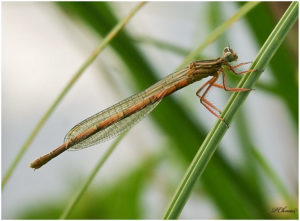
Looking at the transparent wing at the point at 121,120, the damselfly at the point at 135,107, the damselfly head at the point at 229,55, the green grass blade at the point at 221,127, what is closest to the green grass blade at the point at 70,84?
the damselfly at the point at 135,107

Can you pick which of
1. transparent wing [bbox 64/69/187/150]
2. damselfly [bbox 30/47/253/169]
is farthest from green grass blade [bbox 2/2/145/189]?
transparent wing [bbox 64/69/187/150]

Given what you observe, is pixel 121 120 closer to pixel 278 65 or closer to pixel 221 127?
pixel 278 65

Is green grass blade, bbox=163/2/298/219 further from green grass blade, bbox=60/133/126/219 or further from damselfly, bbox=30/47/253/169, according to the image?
damselfly, bbox=30/47/253/169

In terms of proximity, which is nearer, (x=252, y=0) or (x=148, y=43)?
(x=252, y=0)

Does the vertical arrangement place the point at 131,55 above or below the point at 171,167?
above

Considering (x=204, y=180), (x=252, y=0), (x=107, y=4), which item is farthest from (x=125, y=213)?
(x=252, y=0)

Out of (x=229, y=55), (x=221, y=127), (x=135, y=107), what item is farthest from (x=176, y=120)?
(x=221, y=127)

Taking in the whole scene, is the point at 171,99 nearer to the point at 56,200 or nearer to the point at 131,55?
the point at 131,55
